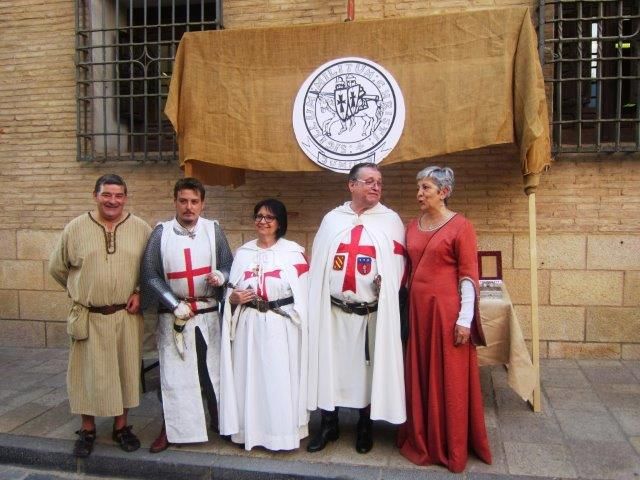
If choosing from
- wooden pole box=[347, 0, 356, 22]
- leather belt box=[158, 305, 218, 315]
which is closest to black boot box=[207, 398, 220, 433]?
leather belt box=[158, 305, 218, 315]

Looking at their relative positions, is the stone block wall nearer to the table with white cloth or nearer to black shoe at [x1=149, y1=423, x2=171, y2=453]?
the table with white cloth

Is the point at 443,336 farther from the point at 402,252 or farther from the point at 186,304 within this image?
the point at 186,304

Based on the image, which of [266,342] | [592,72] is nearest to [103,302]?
[266,342]

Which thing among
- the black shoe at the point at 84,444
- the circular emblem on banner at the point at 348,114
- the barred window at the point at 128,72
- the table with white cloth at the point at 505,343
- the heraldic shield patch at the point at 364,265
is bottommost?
the black shoe at the point at 84,444

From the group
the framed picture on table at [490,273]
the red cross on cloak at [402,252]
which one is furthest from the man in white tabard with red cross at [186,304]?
the framed picture on table at [490,273]

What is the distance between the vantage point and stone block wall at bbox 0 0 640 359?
212 inches

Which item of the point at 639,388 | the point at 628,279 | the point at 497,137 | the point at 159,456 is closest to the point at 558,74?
the point at 497,137

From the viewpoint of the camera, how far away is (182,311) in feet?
11.4

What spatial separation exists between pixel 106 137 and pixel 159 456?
3924 millimetres

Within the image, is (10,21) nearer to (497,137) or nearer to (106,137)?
(106,137)

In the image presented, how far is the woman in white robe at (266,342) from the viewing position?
3.47 metres

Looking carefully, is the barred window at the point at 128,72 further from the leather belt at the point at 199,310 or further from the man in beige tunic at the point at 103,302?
the leather belt at the point at 199,310

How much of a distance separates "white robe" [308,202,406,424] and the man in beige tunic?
118 centimetres

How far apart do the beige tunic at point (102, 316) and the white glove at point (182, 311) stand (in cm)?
39
